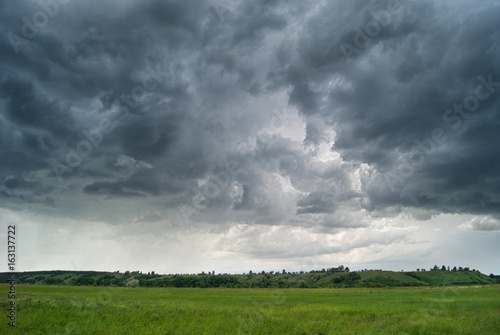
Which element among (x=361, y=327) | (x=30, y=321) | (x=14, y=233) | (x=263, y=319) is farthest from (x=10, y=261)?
(x=361, y=327)

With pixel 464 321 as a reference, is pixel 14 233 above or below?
above

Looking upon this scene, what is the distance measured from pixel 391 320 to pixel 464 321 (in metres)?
5.72

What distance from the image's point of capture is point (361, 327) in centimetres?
2439

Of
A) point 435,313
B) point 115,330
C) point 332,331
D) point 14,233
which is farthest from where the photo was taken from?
point 435,313

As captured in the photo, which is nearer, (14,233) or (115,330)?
(14,233)

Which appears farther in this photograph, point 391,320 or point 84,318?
point 391,320

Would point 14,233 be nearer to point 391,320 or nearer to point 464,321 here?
point 391,320

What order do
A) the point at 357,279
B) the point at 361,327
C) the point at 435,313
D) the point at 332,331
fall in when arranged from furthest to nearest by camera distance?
the point at 357,279 < the point at 435,313 < the point at 361,327 < the point at 332,331

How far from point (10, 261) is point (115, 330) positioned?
24.9 ft

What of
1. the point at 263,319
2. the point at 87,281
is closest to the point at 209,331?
the point at 263,319

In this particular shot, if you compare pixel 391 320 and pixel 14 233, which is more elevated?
pixel 14 233

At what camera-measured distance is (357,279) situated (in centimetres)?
17262

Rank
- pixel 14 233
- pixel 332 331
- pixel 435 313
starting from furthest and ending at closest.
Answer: pixel 435 313 → pixel 332 331 → pixel 14 233

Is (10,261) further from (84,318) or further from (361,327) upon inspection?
(361,327)
